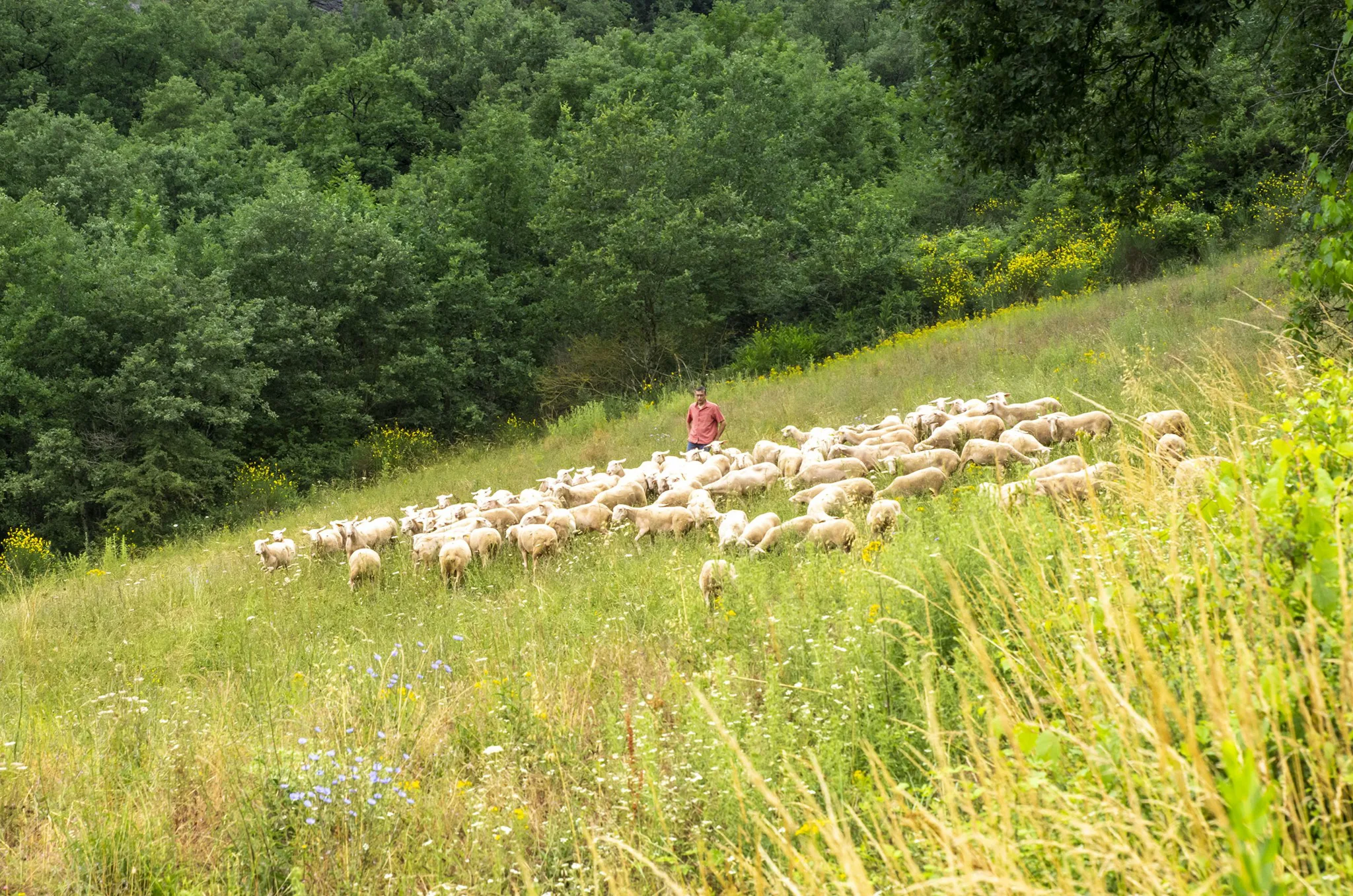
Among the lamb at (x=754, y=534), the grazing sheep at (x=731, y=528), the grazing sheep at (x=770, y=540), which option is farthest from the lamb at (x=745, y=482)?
the grazing sheep at (x=770, y=540)

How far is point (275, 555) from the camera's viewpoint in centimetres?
1167

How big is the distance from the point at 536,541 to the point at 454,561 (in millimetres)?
807

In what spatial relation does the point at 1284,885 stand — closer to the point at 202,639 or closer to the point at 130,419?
the point at 202,639

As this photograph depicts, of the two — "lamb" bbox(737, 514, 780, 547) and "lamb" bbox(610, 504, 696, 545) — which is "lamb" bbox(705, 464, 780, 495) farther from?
"lamb" bbox(737, 514, 780, 547)

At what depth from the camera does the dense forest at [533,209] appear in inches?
489

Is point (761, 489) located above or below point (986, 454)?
below

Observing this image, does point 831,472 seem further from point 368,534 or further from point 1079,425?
point 368,534

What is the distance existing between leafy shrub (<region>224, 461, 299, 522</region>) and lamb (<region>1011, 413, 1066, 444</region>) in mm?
16489

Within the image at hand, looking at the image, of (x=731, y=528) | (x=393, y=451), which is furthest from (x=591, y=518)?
(x=393, y=451)

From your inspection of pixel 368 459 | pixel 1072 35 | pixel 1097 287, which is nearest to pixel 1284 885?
pixel 1072 35

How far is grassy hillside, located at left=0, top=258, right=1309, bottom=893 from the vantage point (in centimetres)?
249

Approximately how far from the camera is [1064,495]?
7652mm

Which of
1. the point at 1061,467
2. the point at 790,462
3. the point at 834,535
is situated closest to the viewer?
the point at 834,535

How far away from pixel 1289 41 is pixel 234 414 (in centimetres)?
2176
